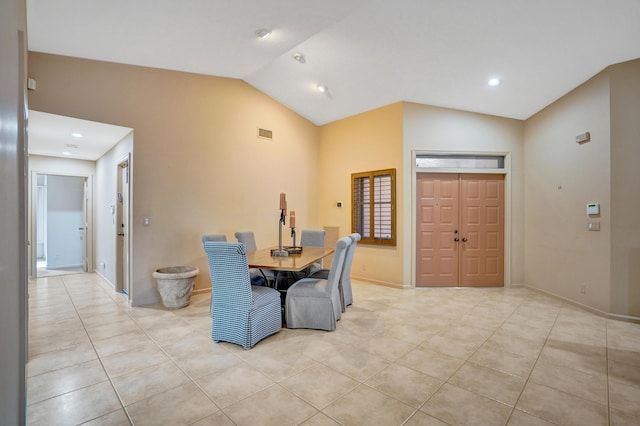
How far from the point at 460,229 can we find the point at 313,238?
252cm

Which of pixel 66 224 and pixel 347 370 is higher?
pixel 66 224

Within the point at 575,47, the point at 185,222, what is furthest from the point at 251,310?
the point at 575,47

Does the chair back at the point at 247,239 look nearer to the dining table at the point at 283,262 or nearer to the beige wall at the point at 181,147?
the beige wall at the point at 181,147

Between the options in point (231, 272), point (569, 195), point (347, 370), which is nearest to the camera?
point (347, 370)

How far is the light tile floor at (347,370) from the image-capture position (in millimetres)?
1883

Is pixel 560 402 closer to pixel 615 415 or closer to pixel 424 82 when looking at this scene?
pixel 615 415

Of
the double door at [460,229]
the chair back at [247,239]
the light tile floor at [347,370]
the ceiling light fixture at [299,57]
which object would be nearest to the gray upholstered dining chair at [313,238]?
the chair back at [247,239]

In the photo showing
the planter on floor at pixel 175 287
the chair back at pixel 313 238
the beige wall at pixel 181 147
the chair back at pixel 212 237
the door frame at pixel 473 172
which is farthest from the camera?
the door frame at pixel 473 172

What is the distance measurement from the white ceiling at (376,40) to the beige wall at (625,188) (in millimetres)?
337

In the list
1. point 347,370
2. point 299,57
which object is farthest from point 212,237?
point 299,57

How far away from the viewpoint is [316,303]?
3.16 meters

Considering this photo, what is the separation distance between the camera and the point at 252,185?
517cm

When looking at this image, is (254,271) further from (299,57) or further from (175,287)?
(299,57)

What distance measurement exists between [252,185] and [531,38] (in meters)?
4.20
